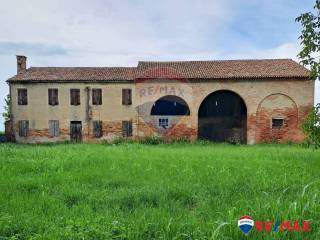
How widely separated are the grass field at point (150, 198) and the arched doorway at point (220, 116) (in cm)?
1474

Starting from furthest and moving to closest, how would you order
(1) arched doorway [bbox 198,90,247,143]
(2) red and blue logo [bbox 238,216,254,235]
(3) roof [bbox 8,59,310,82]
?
(1) arched doorway [bbox 198,90,247,143] < (3) roof [bbox 8,59,310,82] < (2) red and blue logo [bbox 238,216,254,235]

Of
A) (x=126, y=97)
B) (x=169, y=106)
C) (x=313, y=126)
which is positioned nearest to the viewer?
(x=313, y=126)

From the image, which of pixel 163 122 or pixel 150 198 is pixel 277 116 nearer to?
pixel 163 122

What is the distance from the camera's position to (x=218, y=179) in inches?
278

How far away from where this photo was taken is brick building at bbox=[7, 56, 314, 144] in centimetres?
2116

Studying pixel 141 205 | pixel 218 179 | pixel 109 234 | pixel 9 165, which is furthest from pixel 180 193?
pixel 9 165

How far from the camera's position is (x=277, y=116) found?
835 inches

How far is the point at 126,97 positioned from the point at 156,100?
2.39 metres

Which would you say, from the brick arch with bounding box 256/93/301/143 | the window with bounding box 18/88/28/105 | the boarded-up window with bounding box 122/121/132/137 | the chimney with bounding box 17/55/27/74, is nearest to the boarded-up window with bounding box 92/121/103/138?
the boarded-up window with bounding box 122/121/132/137

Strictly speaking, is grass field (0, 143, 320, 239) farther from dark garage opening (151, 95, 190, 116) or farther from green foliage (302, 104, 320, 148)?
dark garage opening (151, 95, 190, 116)

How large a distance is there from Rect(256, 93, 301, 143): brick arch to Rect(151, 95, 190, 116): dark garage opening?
5.68 metres

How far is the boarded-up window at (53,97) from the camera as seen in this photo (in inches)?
897

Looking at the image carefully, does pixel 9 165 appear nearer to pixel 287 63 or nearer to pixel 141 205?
pixel 141 205

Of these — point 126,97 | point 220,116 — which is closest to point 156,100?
point 126,97
